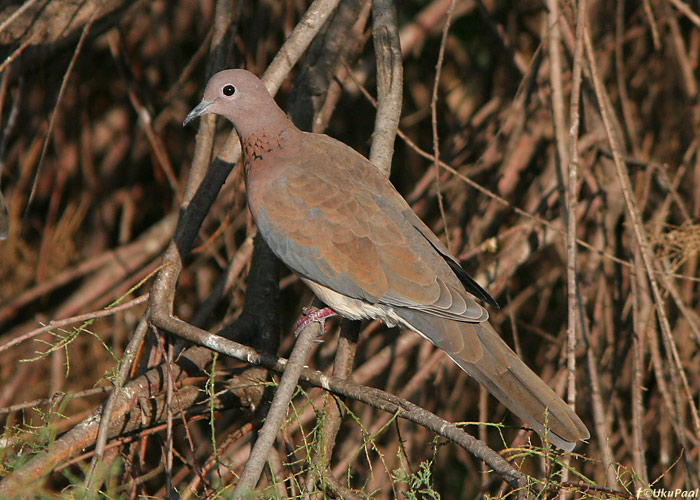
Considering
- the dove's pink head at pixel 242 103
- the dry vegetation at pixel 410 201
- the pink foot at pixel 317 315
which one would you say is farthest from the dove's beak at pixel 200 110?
the pink foot at pixel 317 315

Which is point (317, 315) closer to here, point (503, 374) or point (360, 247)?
point (360, 247)

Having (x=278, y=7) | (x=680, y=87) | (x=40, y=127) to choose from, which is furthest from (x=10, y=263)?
(x=680, y=87)

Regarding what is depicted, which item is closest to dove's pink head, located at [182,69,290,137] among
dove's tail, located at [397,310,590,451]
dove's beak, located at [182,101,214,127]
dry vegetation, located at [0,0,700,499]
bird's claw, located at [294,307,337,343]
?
dove's beak, located at [182,101,214,127]

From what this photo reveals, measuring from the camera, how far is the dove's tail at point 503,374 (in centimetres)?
210

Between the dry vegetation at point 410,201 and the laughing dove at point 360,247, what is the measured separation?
6.9 inches

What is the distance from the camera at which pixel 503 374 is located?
224cm

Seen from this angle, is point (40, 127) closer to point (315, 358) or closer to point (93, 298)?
point (93, 298)

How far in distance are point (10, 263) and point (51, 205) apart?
1.41ft

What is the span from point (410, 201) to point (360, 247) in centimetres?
122

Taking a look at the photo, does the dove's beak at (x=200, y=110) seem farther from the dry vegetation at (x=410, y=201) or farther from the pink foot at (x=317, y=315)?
the pink foot at (x=317, y=315)

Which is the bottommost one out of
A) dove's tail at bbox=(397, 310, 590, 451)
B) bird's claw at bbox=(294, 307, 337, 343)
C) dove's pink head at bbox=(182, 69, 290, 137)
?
dove's tail at bbox=(397, 310, 590, 451)

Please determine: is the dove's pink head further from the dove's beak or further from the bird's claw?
the bird's claw

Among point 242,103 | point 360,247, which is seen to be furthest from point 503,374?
point 242,103

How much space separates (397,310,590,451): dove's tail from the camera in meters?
2.10
